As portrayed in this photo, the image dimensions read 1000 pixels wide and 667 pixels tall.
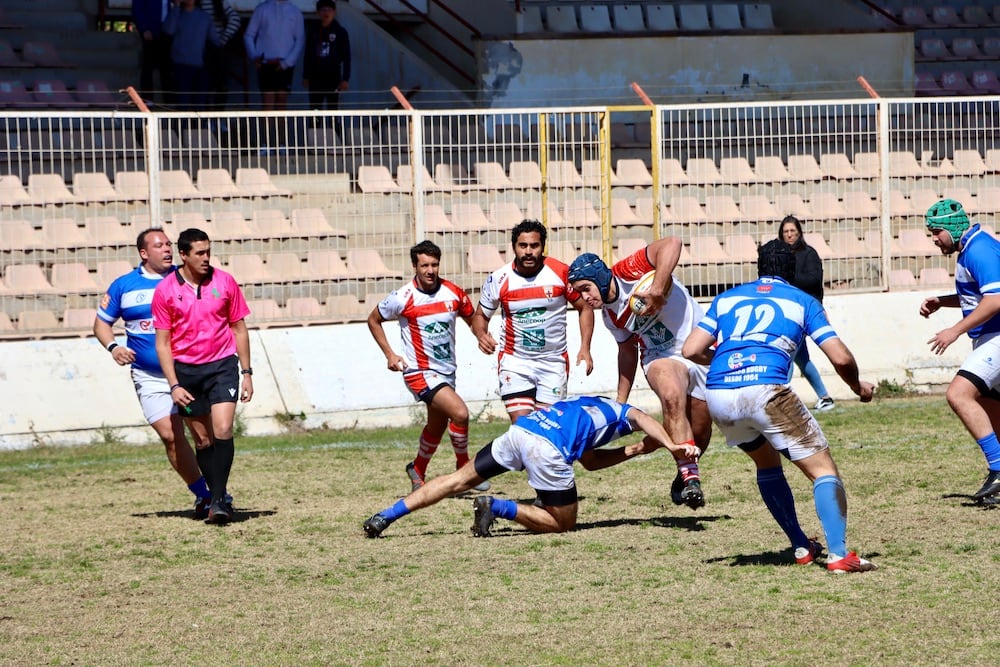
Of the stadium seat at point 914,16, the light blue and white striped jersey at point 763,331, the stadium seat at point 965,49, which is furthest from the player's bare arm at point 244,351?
the stadium seat at point 914,16

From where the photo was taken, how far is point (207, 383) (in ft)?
32.6

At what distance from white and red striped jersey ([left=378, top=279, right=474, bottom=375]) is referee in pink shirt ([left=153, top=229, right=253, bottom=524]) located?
1317 mm

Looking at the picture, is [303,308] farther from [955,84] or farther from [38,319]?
[955,84]

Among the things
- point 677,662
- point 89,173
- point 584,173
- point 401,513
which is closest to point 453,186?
point 584,173

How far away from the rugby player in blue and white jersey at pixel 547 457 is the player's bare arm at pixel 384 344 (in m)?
1.95

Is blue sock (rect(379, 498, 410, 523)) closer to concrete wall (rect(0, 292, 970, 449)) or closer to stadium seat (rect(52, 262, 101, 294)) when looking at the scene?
concrete wall (rect(0, 292, 970, 449))

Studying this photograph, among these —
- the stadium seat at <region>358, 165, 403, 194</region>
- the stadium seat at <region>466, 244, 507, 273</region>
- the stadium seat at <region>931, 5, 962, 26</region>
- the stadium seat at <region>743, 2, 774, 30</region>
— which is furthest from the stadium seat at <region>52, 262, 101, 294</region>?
the stadium seat at <region>931, 5, 962, 26</region>

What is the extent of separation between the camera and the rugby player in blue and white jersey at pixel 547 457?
852cm

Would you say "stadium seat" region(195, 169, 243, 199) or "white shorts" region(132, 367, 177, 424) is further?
"stadium seat" region(195, 169, 243, 199)

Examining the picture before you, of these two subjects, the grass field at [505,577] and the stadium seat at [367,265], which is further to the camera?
the stadium seat at [367,265]

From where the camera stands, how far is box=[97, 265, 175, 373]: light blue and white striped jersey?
34.2ft

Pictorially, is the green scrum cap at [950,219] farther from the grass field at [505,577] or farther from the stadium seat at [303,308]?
the stadium seat at [303,308]

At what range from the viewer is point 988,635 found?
612 centimetres

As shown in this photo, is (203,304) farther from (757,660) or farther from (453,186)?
(453,186)
